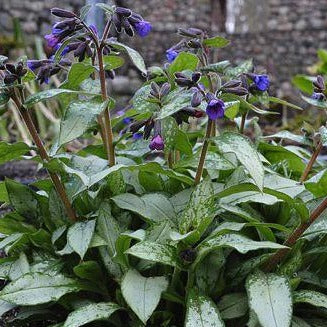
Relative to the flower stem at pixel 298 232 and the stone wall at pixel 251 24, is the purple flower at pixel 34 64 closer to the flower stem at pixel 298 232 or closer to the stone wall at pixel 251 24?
the flower stem at pixel 298 232

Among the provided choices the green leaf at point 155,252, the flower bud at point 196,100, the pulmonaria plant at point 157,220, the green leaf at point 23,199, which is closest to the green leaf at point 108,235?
the pulmonaria plant at point 157,220

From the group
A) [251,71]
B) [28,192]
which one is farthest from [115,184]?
[251,71]

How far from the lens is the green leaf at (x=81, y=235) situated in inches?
53.4

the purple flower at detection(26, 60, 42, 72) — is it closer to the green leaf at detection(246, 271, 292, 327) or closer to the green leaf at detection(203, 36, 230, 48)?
the green leaf at detection(203, 36, 230, 48)

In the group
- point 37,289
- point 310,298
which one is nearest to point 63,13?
point 37,289

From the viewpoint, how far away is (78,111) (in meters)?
1.41

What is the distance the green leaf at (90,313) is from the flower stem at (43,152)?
271 mm

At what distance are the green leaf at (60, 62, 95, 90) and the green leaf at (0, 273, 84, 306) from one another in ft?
1.59

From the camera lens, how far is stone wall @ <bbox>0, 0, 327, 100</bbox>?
750 centimetres

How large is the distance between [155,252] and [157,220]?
0.59 ft

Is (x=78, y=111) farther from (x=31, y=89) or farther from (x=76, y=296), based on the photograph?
(x=31, y=89)

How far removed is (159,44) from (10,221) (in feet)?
25.4

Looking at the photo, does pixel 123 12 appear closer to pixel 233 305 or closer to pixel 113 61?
pixel 113 61

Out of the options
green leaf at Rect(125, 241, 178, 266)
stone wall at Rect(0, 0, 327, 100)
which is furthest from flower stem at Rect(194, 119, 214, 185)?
stone wall at Rect(0, 0, 327, 100)
